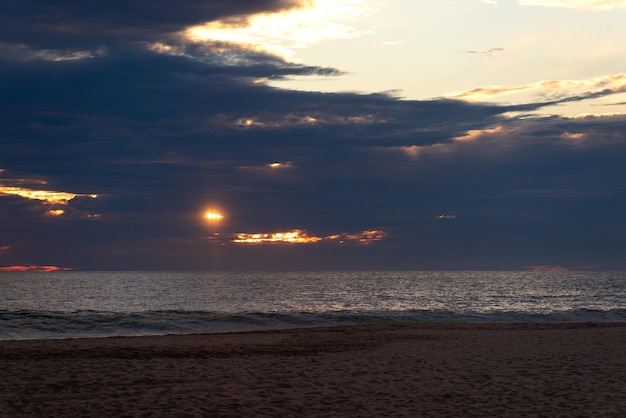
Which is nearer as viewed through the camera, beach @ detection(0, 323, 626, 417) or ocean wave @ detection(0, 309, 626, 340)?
beach @ detection(0, 323, 626, 417)

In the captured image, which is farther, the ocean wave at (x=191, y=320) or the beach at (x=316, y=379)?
the ocean wave at (x=191, y=320)

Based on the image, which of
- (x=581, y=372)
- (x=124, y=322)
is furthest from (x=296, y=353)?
(x=124, y=322)

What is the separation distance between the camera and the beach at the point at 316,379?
619 inches

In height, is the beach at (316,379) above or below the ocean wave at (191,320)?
above

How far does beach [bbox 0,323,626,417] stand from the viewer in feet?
51.6

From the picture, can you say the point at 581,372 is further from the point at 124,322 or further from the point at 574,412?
the point at 124,322

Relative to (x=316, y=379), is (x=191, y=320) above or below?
below

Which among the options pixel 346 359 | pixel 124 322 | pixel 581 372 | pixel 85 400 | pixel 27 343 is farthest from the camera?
pixel 124 322

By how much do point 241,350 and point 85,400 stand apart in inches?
425

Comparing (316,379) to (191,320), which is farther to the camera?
(191,320)

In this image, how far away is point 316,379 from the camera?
19.4m

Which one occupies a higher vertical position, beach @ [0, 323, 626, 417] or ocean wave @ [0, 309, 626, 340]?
beach @ [0, 323, 626, 417]

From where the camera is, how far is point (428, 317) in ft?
189

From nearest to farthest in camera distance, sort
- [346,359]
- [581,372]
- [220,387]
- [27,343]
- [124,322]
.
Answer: [220,387] → [581,372] → [346,359] → [27,343] → [124,322]
